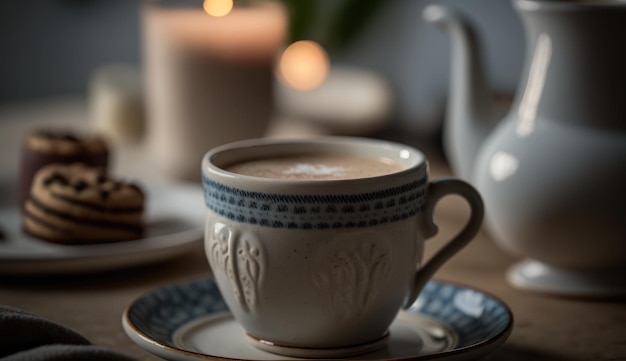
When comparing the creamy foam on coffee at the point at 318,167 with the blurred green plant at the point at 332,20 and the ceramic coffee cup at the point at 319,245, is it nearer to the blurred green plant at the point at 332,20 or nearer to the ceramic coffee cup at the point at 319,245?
the ceramic coffee cup at the point at 319,245

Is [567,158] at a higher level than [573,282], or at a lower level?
higher

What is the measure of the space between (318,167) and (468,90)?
1.02 ft

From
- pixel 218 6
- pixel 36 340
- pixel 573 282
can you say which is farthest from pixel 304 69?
pixel 36 340

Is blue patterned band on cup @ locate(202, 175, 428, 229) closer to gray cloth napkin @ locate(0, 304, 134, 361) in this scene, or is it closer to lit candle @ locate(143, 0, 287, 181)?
gray cloth napkin @ locate(0, 304, 134, 361)

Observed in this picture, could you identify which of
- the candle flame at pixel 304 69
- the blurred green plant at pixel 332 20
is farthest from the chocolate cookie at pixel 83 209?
the blurred green plant at pixel 332 20

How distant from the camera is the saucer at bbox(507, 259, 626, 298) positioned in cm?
87

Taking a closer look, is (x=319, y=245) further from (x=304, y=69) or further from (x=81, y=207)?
(x=304, y=69)

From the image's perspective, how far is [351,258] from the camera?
0.67 metres

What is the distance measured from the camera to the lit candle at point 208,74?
1.36 metres

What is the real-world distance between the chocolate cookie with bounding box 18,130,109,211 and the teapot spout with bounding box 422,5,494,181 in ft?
1.41

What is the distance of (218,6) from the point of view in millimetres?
1386

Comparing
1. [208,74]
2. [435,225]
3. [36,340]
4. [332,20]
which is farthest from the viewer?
[332,20]

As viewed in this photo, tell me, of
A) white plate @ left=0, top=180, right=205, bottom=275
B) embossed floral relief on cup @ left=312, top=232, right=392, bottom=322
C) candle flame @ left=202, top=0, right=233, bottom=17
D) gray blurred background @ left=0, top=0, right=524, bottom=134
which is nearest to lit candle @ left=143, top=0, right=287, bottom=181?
candle flame @ left=202, top=0, right=233, bottom=17

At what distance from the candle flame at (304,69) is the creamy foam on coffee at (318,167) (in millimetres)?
1115
